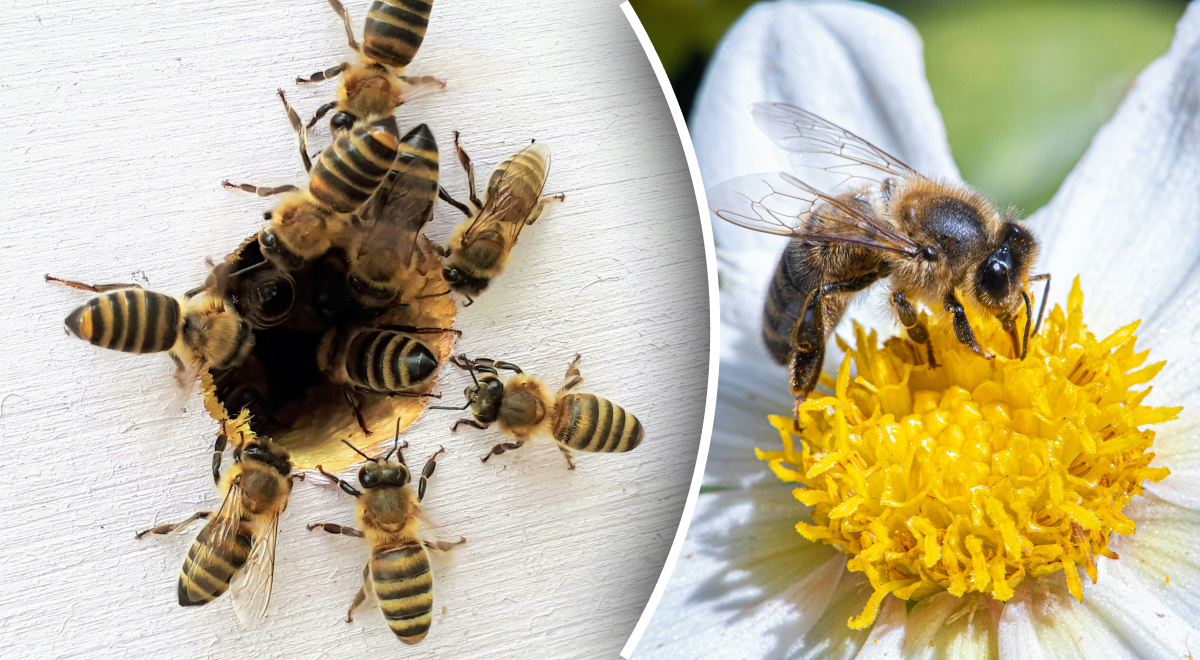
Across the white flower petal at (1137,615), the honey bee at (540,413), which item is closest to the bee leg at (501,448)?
the honey bee at (540,413)

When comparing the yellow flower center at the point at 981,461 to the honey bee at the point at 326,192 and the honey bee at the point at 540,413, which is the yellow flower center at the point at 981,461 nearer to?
the honey bee at the point at 540,413

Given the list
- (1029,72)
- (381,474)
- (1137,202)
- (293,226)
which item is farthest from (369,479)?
(1029,72)

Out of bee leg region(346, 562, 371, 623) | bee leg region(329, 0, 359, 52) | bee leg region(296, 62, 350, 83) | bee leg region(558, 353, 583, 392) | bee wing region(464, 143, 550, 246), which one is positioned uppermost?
bee leg region(329, 0, 359, 52)

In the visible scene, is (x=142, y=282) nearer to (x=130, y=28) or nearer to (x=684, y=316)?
(x=130, y=28)

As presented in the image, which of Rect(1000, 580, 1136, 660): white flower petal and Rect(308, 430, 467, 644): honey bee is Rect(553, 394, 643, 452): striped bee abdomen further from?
Rect(1000, 580, 1136, 660): white flower petal

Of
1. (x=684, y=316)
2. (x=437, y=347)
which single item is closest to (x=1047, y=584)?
(x=684, y=316)

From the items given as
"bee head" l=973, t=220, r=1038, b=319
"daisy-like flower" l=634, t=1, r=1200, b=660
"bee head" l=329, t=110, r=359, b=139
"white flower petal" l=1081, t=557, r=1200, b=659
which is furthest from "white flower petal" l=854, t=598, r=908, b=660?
"bee head" l=329, t=110, r=359, b=139
